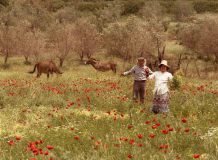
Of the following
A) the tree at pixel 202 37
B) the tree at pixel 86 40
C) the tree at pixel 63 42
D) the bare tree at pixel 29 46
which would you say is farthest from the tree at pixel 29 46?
the tree at pixel 202 37

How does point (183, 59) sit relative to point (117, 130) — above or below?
below

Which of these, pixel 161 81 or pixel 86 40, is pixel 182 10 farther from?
pixel 161 81

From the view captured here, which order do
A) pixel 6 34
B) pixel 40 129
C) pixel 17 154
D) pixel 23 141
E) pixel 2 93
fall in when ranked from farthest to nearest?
pixel 6 34 < pixel 2 93 < pixel 40 129 < pixel 23 141 < pixel 17 154

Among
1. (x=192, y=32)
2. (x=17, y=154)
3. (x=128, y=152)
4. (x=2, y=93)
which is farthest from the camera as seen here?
(x=192, y=32)

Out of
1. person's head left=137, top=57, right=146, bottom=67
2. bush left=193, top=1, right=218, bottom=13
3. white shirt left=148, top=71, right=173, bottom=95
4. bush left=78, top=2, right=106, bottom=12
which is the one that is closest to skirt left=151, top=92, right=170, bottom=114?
white shirt left=148, top=71, right=173, bottom=95

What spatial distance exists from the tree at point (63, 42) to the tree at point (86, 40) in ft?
3.14

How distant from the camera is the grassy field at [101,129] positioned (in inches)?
262

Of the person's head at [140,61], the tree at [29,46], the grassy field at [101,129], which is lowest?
the tree at [29,46]

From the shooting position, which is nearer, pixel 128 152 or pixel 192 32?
pixel 128 152

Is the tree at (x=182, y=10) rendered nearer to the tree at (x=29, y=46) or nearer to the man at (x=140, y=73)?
the tree at (x=29, y=46)

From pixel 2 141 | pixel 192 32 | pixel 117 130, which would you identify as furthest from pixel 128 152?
pixel 192 32

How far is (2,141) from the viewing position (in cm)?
873

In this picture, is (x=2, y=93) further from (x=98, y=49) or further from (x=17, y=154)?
(x=98, y=49)

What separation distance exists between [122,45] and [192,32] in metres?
11.9
